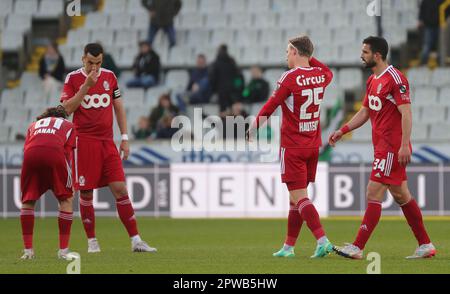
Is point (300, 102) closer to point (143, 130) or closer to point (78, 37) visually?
point (143, 130)

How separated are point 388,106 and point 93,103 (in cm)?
321

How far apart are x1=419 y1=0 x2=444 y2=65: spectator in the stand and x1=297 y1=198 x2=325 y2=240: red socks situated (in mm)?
13261

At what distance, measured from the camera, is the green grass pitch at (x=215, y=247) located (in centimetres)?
1012

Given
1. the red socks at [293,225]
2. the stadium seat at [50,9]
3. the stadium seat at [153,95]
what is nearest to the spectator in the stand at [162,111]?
the stadium seat at [153,95]

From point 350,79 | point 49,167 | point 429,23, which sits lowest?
point 49,167

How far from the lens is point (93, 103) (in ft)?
39.9

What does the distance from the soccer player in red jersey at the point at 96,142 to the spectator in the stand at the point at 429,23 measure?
12.5m

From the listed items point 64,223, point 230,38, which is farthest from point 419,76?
point 64,223

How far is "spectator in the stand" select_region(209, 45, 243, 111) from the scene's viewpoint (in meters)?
22.7

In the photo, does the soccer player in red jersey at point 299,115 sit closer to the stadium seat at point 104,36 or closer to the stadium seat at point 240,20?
the stadium seat at point 240,20

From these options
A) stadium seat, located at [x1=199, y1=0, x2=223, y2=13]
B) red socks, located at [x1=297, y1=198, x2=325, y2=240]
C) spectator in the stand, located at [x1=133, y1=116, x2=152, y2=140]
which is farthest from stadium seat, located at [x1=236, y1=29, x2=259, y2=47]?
red socks, located at [x1=297, y1=198, x2=325, y2=240]

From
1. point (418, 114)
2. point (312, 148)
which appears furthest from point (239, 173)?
point (312, 148)

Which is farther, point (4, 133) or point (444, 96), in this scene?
point (4, 133)

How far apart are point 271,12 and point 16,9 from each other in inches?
253
